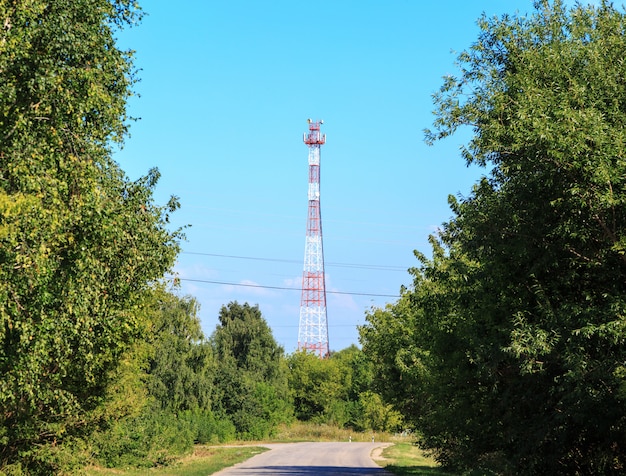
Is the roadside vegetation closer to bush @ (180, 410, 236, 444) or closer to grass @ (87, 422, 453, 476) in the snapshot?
grass @ (87, 422, 453, 476)

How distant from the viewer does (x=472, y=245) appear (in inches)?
629

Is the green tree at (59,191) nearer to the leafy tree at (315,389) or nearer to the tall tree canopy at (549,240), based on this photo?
the tall tree canopy at (549,240)

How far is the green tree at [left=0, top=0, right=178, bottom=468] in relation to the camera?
11391mm

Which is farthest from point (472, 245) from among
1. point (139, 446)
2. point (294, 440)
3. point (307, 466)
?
point (294, 440)

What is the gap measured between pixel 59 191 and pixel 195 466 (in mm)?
26646

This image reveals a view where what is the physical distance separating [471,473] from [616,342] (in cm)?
1579

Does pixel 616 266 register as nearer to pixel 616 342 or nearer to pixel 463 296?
pixel 616 342

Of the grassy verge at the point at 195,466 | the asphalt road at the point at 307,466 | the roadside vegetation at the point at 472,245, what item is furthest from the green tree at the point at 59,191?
the asphalt road at the point at 307,466

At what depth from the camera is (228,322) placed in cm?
8050

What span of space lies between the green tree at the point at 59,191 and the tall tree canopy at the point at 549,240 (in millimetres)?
6523

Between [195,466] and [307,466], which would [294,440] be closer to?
[307,466]

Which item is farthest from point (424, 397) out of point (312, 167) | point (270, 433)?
point (270, 433)

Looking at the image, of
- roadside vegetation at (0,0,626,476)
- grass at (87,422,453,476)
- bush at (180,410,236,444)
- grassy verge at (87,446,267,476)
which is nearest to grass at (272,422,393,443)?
grass at (87,422,453,476)

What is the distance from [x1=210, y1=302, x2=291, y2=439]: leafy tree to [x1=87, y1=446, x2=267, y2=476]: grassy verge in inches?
727
